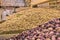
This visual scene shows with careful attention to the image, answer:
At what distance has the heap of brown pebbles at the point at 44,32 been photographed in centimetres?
166

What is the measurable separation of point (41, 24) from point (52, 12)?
0.22 metres

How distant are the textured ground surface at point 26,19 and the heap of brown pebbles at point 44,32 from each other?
0.07 meters

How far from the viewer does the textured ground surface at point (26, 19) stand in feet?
6.11

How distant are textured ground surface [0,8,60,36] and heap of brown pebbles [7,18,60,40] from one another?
0.24ft

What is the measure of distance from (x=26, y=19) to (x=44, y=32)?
306 mm

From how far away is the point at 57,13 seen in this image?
196cm

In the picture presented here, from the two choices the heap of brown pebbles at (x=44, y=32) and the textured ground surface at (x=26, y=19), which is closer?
the heap of brown pebbles at (x=44, y=32)

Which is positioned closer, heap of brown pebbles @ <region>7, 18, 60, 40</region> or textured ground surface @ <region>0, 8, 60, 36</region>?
heap of brown pebbles @ <region>7, 18, 60, 40</region>

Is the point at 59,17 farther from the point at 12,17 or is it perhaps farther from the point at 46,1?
the point at 12,17

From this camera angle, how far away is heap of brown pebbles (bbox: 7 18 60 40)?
1656 mm

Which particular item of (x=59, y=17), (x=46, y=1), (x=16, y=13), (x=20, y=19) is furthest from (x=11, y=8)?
(x=59, y=17)

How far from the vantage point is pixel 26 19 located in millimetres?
1920

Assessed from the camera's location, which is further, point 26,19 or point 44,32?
point 26,19

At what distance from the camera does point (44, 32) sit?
1703mm
